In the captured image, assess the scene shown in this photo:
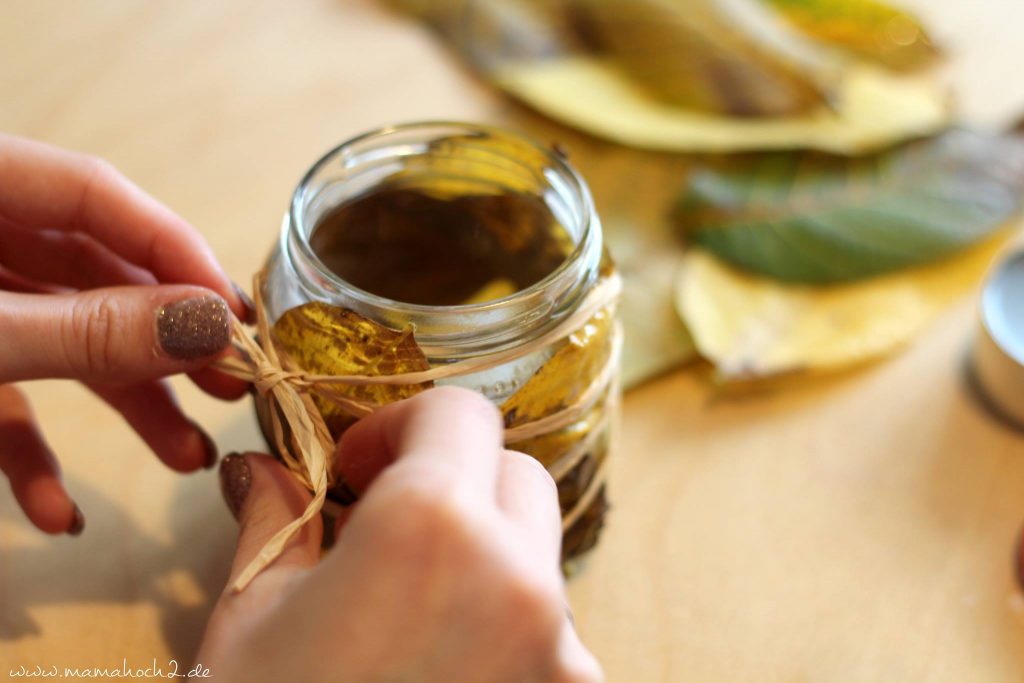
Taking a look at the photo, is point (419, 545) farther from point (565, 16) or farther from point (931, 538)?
point (565, 16)

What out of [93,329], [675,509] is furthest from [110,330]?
[675,509]

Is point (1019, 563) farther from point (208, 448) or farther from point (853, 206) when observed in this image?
point (208, 448)

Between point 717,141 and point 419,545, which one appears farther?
point 717,141

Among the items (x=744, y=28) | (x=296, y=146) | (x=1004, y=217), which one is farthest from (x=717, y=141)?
(x=296, y=146)

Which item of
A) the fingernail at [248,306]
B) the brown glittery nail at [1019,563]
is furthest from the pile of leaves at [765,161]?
the fingernail at [248,306]

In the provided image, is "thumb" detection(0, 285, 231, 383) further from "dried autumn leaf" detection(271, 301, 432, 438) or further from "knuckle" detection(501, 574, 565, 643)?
"knuckle" detection(501, 574, 565, 643)

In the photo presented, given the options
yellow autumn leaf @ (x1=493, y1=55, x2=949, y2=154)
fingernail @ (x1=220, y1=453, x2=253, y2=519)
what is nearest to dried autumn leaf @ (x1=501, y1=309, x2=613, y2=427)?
fingernail @ (x1=220, y1=453, x2=253, y2=519)
